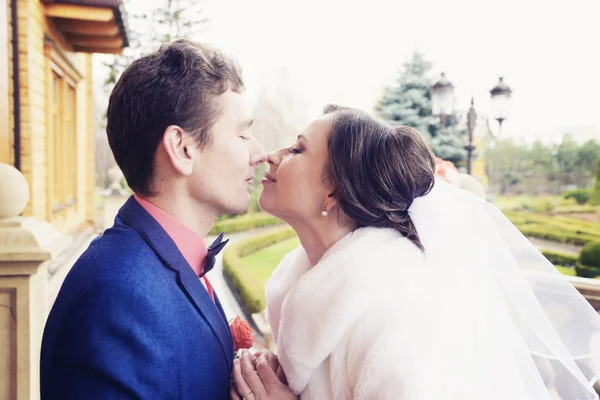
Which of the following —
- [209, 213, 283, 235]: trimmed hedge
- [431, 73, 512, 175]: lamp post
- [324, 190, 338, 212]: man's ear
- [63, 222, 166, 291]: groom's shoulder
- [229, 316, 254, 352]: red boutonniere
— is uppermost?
[431, 73, 512, 175]: lamp post

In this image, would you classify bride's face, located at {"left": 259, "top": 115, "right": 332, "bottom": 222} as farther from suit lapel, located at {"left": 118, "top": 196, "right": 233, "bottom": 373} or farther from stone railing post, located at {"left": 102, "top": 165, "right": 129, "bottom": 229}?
stone railing post, located at {"left": 102, "top": 165, "right": 129, "bottom": 229}

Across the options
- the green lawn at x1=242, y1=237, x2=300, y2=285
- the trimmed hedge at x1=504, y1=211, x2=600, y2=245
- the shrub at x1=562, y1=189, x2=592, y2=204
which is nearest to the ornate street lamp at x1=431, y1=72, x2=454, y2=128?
the trimmed hedge at x1=504, y1=211, x2=600, y2=245

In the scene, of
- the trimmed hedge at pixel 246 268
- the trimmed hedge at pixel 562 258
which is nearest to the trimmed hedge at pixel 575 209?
the trimmed hedge at pixel 562 258

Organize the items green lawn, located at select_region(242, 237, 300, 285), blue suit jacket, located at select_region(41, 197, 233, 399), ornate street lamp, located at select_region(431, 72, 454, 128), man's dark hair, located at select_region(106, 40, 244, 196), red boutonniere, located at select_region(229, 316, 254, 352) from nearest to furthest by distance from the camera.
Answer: blue suit jacket, located at select_region(41, 197, 233, 399) → man's dark hair, located at select_region(106, 40, 244, 196) → red boutonniere, located at select_region(229, 316, 254, 352) → ornate street lamp, located at select_region(431, 72, 454, 128) → green lawn, located at select_region(242, 237, 300, 285)

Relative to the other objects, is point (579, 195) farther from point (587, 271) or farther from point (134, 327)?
point (134, 327)

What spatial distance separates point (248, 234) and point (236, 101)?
614cm

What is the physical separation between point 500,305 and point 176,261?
0.82m

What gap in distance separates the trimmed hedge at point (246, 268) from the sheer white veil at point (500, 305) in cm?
364

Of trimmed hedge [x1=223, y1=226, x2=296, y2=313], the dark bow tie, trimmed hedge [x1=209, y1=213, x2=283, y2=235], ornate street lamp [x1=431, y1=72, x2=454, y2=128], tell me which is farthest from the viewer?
trimmed hedge [x1=209, y1=213, x2=283, y2=235]

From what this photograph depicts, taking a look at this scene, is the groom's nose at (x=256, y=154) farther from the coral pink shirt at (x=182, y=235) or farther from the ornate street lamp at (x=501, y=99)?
the ornate street lamp at (x=501, y=99)

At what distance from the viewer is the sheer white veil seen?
1213mm

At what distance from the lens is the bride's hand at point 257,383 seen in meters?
1.16

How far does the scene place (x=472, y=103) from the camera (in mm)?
5125

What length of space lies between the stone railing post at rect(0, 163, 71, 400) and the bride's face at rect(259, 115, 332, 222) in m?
1.20
